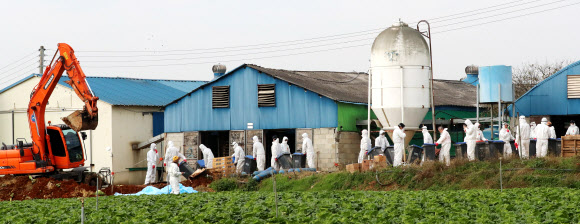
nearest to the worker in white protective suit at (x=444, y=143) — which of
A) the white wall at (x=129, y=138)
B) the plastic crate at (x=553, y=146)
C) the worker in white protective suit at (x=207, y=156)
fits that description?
the plastic crate at (x=553, y=146)

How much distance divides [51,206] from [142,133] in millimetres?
19405

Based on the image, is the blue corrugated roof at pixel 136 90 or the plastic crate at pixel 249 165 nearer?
the plastic crate at pixel 249 165

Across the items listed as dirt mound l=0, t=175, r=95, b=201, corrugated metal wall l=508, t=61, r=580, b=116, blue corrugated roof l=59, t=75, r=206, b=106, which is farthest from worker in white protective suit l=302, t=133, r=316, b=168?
blue corrugated roof l=59, t=75, r=206, b=106

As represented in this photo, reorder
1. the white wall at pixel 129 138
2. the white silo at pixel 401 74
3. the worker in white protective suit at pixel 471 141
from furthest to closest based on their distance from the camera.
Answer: the white wall at pixel 129 138, the white silo at pixel 401 74, the worker in white protective suit at pixel 471 141

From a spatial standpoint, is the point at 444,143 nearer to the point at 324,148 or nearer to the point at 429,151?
the point at 429,151

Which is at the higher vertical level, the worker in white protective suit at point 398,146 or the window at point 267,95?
the window at point 267,95

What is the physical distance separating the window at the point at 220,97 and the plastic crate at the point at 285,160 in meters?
4.83

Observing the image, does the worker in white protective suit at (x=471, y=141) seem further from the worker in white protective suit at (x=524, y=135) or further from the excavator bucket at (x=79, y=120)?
the excavator bucket at (x=79, y=120)

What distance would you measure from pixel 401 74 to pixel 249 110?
7780mm

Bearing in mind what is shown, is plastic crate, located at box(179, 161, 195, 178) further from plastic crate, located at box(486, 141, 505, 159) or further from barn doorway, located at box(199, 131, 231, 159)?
plastic crate, located at box(486, 141, 505, 159)

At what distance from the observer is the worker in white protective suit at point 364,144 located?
1175 inches

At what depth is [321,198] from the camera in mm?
19406

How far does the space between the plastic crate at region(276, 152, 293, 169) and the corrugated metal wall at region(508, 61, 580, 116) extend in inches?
418

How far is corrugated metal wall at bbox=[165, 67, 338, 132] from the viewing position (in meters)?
32.3
